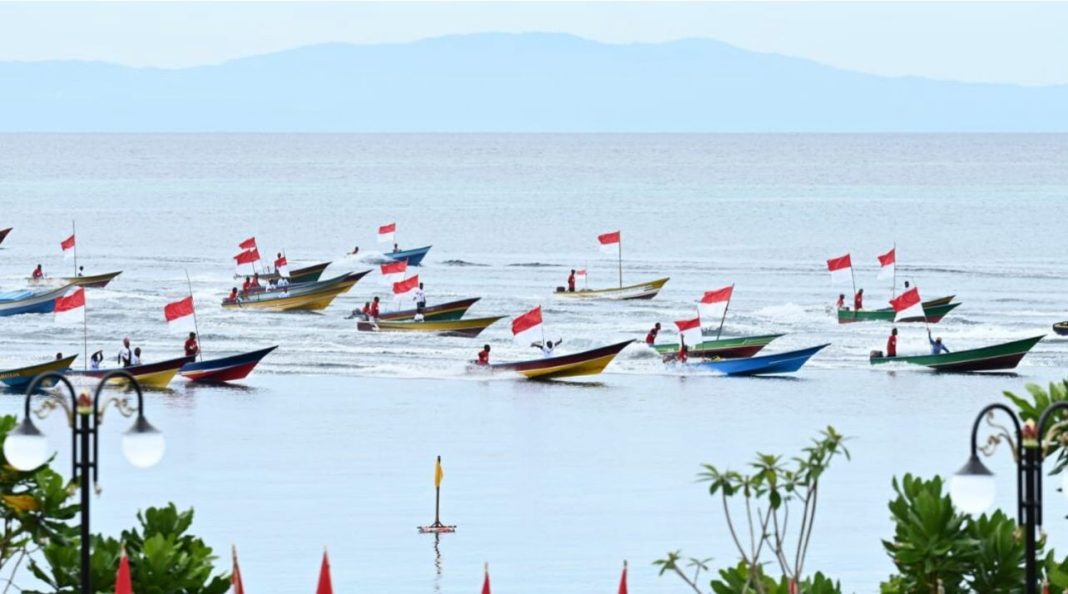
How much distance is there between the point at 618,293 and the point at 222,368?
24.9 meters

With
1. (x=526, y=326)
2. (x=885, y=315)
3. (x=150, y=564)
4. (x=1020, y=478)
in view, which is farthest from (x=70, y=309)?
(x=1020, y=478)

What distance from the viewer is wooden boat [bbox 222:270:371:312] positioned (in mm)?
66812

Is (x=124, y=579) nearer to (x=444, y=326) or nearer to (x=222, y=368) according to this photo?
(x=222, y=368)

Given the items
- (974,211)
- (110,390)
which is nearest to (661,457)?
(110,390)

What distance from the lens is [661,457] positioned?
38094 millimetres

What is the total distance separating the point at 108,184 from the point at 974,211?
84.0 m

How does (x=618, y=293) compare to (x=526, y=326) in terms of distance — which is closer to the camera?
(x=526, y=326)

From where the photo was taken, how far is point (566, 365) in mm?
50406

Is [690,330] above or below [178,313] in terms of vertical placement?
below

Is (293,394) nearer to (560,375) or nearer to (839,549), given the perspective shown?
(560,375)

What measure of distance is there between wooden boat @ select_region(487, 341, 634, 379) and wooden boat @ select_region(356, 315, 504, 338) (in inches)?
385

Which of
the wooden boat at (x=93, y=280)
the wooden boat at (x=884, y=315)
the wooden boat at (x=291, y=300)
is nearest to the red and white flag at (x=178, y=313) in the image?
the wooden boat at (x=291, y=300)

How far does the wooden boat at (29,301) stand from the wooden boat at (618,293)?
17767mm

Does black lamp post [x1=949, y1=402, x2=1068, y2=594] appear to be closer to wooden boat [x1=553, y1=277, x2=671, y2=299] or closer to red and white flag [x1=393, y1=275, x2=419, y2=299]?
red and white flag [x1=393, y1=275, x2=419, y2=299]
